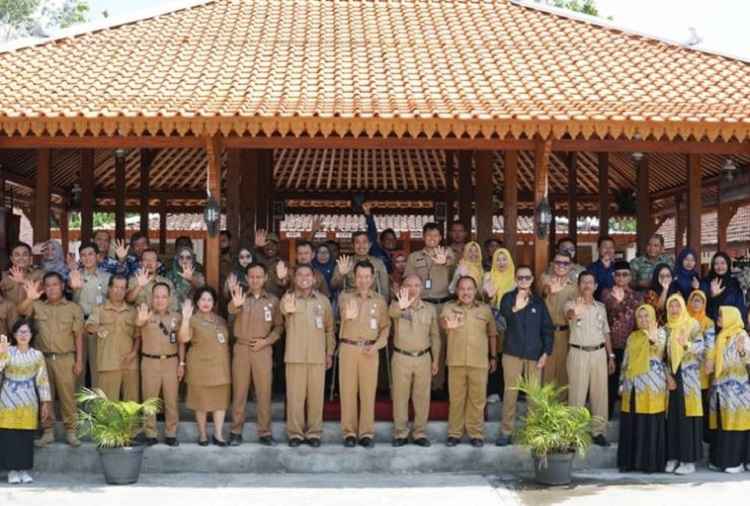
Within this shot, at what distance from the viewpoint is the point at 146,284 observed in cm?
796

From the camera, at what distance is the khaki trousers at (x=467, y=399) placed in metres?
7.73

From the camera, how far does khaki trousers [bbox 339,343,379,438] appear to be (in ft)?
25.3

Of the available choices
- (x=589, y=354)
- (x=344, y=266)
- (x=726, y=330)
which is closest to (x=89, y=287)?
(x=344, y=266)

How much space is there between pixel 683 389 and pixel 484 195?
152 inches

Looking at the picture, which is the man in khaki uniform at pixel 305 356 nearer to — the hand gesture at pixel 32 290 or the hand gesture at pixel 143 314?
the hand gesture at pixel 143 314

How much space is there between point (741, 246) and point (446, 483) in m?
16.3

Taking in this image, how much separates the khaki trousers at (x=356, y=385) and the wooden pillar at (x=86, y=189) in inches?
232

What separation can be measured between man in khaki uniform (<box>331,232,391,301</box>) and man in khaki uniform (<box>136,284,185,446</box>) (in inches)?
61.2

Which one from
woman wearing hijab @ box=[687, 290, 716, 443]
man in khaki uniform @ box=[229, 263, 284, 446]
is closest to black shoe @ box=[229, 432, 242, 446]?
man in khaki uniform @ box=[229, 263, 284, 446]

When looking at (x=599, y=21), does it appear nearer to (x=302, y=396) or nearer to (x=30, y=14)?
(x=302, y=396)

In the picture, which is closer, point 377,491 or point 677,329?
point 377,491

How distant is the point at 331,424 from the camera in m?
8.02

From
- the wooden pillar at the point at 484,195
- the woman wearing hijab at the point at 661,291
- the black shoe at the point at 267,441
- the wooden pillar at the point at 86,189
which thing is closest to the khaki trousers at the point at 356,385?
the black shoe at the point at 267,441

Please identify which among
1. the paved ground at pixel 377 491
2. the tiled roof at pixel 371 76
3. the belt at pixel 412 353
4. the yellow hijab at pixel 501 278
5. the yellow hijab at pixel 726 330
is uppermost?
the tiled roof at pixel 371 76
